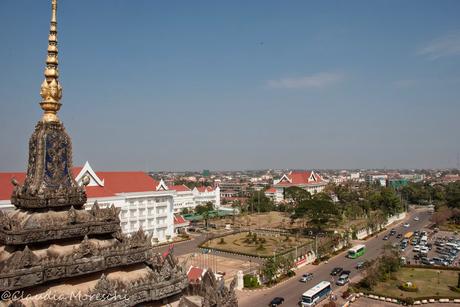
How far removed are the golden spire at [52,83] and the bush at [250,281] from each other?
92.5ft

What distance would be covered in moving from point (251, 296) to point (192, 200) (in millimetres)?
67317

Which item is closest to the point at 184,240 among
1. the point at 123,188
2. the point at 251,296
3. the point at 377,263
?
the point at 123,188

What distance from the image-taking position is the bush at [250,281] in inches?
1484

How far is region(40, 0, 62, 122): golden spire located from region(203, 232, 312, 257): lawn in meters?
40.7

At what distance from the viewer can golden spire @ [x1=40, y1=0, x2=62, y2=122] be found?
1448 centimetres

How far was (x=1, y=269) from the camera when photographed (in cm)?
1193

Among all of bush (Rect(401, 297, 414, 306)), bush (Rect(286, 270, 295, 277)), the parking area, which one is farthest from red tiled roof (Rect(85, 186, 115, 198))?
the parking area

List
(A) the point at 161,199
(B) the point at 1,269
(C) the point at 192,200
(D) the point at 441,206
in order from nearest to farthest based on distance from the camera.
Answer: (B) the point at 1,269, (A) the point at 161,199, (D) the point at 441,206, (C) the point at 192,200

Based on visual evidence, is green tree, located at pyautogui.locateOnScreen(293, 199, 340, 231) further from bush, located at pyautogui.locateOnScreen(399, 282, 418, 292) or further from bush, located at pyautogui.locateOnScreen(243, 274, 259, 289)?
bush, located at pyautogui.locateOnScreen(243, 274, 259, 289)

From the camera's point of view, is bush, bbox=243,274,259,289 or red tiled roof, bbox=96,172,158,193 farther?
red tiled roof, bbox=96,172,158,193

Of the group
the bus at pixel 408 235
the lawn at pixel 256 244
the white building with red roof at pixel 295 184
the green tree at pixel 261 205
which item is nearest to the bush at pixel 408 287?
the lawn at pixel 256 244

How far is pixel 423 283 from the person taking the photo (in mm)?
38688

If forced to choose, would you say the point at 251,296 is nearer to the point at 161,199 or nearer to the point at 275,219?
the point at 161,199

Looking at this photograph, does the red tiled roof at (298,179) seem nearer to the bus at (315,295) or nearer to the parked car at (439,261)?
the parked car at (439,261)
